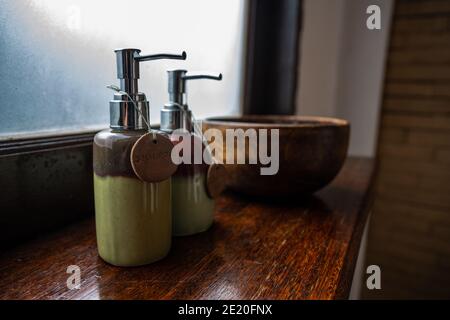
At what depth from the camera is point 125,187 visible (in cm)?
32

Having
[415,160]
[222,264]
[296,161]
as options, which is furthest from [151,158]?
[415,160]

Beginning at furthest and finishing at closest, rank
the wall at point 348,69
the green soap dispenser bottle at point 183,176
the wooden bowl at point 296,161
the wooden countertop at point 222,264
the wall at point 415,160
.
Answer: the wall at point 415,160, the wall at point 348,69, the wooden bowl at point 296,161, the green soap dispenser bottle at point 183,176, the wooden countertop at point 222,264

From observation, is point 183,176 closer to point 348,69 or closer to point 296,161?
point 296,161

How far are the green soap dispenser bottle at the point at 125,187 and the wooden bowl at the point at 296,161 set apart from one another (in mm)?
205

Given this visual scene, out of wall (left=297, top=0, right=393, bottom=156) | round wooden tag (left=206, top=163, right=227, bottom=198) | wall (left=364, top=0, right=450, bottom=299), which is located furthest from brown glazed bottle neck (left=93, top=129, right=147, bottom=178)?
wall (left=364, top=0, right=450, bottom=299)

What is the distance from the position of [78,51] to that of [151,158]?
229mm

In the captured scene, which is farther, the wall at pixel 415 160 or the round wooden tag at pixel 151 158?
the wall at pixel 415 160

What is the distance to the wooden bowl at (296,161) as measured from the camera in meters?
0.51

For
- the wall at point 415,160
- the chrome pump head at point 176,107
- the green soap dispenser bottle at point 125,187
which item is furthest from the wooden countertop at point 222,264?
the wall at point 415,160

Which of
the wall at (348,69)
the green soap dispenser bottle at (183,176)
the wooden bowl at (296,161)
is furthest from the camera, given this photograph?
the wall at (348,69)

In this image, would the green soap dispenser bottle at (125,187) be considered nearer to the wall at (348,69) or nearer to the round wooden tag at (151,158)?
the round wooden tag at (151,158)

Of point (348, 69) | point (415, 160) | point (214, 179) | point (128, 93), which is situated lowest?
point (415, 160)

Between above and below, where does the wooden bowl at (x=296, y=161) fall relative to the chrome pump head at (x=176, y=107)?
below

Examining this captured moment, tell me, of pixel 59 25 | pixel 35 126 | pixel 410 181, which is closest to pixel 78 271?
pixel 35 126
